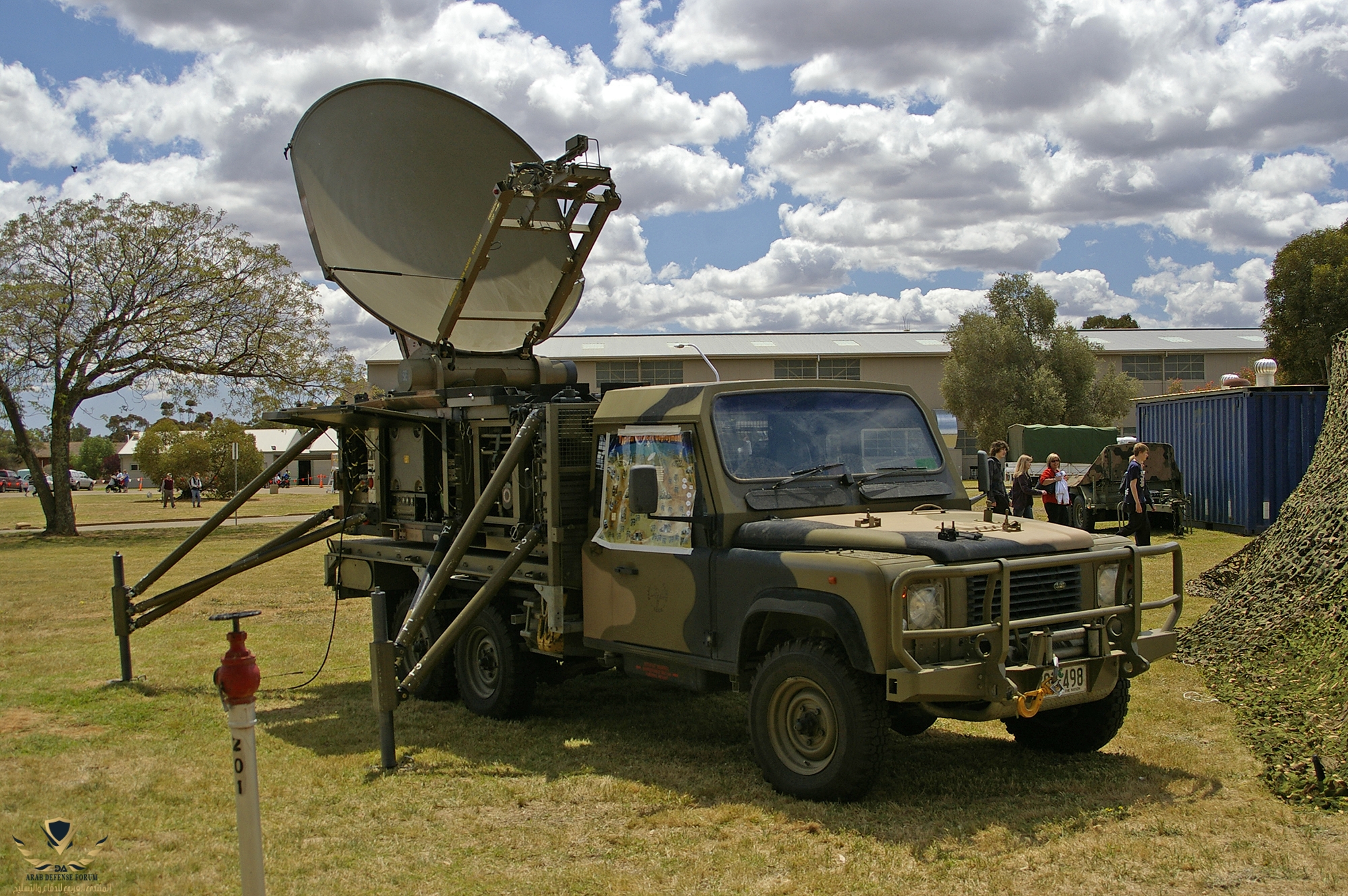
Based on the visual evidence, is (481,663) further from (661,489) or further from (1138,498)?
(1138,498)

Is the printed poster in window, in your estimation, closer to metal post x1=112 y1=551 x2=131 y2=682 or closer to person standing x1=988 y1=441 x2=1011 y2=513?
metal post x1=112 y1=551 x2=131 y2=682

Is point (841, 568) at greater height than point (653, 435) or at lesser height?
lesser

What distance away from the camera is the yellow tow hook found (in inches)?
213

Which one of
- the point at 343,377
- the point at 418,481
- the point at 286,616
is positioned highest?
the point at 343,377

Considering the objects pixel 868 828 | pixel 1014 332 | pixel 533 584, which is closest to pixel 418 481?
pixel 533 584

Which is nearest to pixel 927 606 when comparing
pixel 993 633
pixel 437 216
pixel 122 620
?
pixel 993 633

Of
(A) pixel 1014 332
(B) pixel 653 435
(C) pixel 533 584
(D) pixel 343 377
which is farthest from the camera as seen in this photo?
(A) pixel 1014 332

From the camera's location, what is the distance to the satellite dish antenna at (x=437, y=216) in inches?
345

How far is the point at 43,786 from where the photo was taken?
649cm

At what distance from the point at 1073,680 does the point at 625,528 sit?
276 centimetres

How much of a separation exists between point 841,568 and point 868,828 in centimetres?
124

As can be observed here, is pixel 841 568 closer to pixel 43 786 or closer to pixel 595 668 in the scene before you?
pixel 595 668

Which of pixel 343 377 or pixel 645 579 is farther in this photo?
pixel 343 377

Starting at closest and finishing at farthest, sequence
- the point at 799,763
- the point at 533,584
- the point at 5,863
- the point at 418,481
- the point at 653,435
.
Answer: the point at 5,863, the point at 799,763, the point at 653,435, the point at 533,584, the point at 418,481
